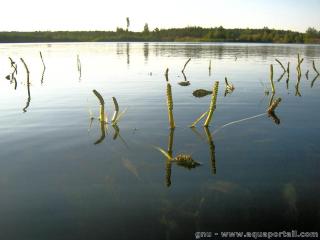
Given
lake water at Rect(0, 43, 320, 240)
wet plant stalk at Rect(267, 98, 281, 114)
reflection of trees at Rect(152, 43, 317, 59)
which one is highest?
reflection of trees at Rect(152, 43, 317, 59)

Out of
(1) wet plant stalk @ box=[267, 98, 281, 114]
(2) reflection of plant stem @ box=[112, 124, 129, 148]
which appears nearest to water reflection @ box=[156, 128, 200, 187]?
(2) reflection of plant stem @ box=[112, 124, 129, 148]

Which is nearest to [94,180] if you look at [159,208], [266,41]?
[159,208]

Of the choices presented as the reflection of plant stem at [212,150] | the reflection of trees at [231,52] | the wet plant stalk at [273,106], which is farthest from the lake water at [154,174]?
the reflection of trees at [231,52]

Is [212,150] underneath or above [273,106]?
underneath

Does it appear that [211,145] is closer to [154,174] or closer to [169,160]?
[169,160]

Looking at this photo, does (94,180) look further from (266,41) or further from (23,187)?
(266,41)

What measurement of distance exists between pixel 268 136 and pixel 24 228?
9.36 metres

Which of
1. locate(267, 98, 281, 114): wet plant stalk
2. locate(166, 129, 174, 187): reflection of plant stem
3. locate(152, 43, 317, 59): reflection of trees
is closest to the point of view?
locate(166, 129, 174, 187): reflection of plant stem

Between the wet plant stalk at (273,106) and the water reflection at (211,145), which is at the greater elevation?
the wet plant stalk at (273,106)

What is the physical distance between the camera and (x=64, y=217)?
7.42 metres

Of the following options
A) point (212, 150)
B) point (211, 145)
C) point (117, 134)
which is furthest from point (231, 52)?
point (212, 150)

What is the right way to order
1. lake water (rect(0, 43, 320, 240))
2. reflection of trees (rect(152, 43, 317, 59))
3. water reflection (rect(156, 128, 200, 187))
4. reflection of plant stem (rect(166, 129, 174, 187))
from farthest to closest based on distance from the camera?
reflection of trees (rect(152, 43, 317, 59)) < water reflection (rect(156, 128, 200, 187)) < reflection of plant stem (rect(166, 129, 174, 187)) < lake water (rect(0, 43, 320, 240))

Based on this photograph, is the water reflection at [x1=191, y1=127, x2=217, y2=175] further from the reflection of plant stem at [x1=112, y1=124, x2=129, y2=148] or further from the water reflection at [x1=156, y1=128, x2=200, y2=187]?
the reflection of plant stem at [x1=112, y1=124, x2=129, y2=148]

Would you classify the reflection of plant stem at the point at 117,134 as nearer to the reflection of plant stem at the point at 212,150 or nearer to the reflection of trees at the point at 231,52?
the reflection of plant stem at the point at 212,150
